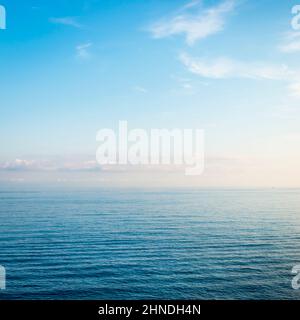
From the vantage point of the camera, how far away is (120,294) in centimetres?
2027

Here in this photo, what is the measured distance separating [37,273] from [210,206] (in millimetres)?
36348

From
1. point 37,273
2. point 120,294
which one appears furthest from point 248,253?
point 37,273

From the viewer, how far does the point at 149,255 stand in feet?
95.1

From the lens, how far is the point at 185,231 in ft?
121

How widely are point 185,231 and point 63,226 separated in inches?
637

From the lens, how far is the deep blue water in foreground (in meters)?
20.8

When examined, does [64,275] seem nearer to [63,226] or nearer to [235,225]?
[63,226]

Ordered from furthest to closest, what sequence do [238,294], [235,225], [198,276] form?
[235,225]
[198,276]
[238,294]

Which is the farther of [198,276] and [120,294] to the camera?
[198,276]

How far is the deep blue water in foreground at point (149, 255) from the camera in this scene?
68.4 ft

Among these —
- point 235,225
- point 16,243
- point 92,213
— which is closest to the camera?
point 16,243

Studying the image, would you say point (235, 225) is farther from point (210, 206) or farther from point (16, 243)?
point (16, 243)
